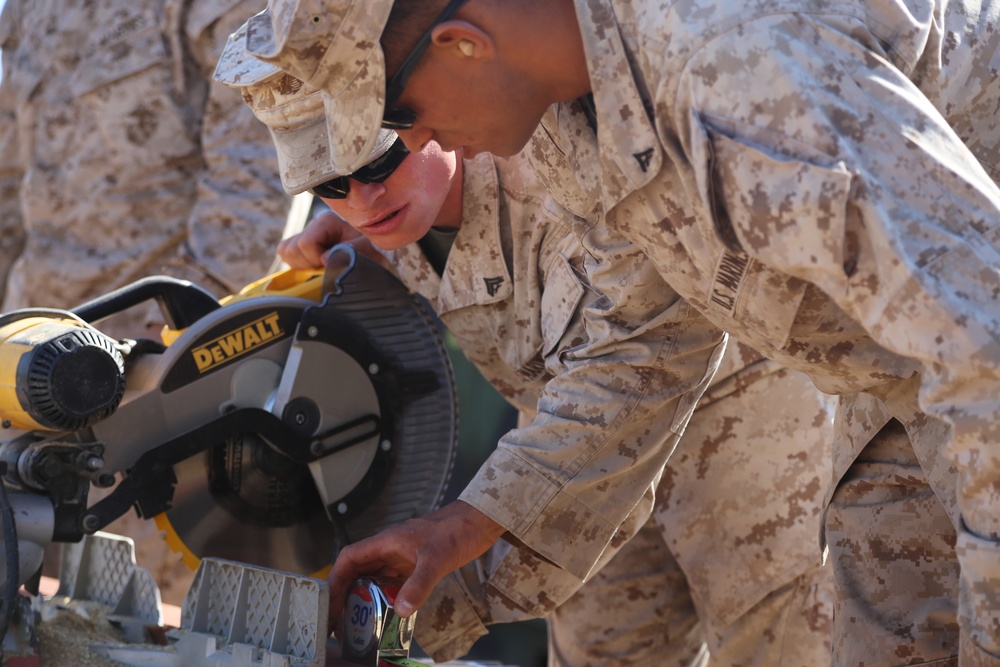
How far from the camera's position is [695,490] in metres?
2.49

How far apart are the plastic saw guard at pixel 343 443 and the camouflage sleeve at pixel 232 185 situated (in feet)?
3.49

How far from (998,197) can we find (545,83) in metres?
0.53

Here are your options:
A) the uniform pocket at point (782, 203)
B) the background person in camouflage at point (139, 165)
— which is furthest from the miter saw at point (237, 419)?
the uniform pocket at point (782, 203)

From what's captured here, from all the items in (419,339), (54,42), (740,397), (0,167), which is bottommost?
(740,397)

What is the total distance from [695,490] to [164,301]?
1140mm

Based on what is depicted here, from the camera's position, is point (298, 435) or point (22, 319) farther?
point (298, 435)

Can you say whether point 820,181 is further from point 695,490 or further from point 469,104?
point 695,490

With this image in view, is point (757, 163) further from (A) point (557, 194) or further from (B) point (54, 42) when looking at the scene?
(B) point (54, 42)

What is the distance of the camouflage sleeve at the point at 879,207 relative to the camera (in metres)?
Result: 1.15

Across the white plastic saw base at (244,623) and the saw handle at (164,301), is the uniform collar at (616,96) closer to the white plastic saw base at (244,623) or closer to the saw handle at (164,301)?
the white plastic saw base at (244,623)

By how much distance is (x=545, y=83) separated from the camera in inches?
56.9

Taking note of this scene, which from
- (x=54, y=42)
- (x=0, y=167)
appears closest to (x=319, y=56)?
(x=54, y=42)

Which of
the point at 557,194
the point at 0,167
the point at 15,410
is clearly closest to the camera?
the point at 557,194

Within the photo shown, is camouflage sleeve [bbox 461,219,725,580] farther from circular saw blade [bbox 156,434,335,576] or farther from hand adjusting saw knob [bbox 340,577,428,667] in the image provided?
circular saw blade [bbox 156,434,335,576]
